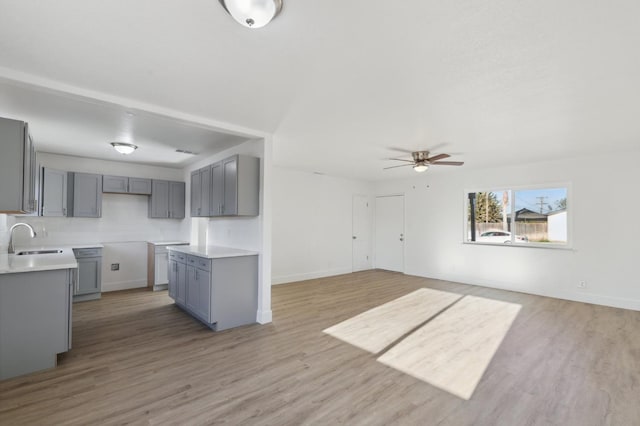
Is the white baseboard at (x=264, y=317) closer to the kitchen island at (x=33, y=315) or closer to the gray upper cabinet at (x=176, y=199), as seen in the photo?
the kitchen island at (x=33, y=315)

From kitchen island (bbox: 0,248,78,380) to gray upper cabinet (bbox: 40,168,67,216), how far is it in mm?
2928

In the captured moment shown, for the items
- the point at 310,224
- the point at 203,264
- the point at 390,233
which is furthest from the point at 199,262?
the point at 390,233

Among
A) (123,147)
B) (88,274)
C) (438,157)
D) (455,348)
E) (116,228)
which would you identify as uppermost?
(123,147)

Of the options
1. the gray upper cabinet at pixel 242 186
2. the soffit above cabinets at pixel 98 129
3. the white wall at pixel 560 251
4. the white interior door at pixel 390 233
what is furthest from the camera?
the white interior door at pixel 390 233

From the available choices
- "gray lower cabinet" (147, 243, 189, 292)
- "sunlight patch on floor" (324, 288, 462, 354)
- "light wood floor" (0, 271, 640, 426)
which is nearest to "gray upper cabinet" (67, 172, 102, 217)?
"gray lower cabinet" (147, 243, 189, 292)

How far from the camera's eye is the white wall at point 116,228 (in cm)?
523

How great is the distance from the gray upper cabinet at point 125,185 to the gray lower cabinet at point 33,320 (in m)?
3.28

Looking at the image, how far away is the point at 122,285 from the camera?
19.1 feet

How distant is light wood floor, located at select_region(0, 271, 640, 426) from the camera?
2086mm

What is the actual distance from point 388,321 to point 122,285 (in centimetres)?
511

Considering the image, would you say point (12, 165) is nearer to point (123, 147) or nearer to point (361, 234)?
point (123, 147)

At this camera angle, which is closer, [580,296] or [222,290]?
[222,290]

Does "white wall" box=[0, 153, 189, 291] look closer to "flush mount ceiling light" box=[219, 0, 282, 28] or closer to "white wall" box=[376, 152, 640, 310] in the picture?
"flush mount ceiling light" box=[219, 0, 282, 28]

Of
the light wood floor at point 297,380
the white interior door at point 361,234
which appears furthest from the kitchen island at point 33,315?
the white interior door at point 361,234
